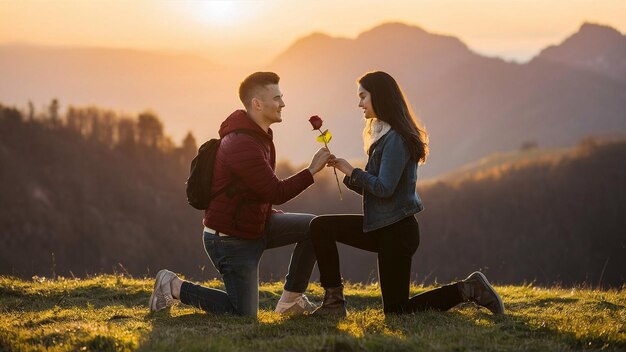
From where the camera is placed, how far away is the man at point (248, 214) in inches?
352

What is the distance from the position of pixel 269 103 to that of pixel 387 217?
2059 mm

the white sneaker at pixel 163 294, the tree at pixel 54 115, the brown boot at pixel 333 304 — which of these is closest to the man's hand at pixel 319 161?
the brown boot at pixel 333 304

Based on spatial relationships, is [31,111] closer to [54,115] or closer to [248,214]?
[54,115]

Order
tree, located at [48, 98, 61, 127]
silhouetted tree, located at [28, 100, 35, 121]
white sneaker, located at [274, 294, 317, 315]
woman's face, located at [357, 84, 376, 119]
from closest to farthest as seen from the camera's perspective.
A: woman's face, located at [357, 84, 376, 119] < white sneaker, located at [274, 294, 317, 315] < silhouetted tree, located at [28, 100, 35, 121] < tree, located at [48, 98, 61, 127]

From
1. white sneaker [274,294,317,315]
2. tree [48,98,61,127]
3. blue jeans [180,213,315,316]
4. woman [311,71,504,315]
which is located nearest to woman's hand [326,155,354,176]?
woman [311,71,504,315]

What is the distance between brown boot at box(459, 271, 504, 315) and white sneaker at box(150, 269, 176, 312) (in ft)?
12.1

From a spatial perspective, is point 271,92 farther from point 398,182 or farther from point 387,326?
point 387,326

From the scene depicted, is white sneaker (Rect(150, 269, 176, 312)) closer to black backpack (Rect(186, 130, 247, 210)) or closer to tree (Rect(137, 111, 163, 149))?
black backpack (Rect(186, 130, 247, 210))

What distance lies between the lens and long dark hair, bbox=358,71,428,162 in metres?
8.74

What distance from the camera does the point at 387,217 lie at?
8734 millimetres

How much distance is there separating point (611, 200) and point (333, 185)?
5657 centimetres

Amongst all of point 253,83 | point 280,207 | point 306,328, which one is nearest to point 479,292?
point 306,328

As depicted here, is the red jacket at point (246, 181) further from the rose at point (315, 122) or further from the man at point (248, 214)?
the rose at point (315, 122)

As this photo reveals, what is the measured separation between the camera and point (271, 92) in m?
9.34
